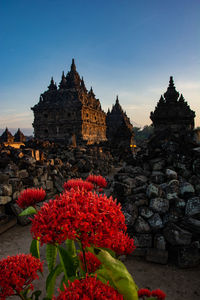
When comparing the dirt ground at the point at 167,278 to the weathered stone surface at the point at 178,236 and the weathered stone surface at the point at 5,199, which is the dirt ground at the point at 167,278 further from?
the weathered stone surface at the point at 5,199

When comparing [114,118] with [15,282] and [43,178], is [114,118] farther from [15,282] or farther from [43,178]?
[15,282]

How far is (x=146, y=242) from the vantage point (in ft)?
12.5

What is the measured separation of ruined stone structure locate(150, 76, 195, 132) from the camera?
9.37 meters

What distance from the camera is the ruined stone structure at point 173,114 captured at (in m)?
9.37

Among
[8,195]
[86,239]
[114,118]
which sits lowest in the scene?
[8,195]

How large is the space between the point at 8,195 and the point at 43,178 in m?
2.11

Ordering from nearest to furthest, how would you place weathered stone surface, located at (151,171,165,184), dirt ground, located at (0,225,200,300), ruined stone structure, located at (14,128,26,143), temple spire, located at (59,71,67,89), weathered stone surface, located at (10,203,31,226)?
dirt ground, located at (0,225,200,300), weathered stone surface, located at (151,171,165,184), weathered stone surface, located at (10,203,31,226), ruined stone structure, located at (14,128,26,143), temple spire, located at (59,71,67,89)

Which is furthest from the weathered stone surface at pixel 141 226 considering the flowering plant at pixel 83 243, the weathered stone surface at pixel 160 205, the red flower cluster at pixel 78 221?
the red flower cluster at pixel 78 221

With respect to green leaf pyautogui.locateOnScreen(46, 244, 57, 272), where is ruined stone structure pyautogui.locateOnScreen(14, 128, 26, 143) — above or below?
above

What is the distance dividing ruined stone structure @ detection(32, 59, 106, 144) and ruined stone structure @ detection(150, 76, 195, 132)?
25.7 m

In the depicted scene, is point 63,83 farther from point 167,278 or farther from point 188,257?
point 167,278

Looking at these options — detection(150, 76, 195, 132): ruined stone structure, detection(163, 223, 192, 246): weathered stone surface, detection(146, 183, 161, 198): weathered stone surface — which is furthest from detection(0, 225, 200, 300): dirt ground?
detection(150, 76, 195, 132): ruined stone structure

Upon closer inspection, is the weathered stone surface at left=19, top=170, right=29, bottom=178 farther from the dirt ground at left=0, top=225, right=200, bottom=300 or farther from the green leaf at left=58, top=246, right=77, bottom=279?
the green leaf at left=58, top=246, right=77, bottom=279

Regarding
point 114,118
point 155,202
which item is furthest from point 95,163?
point 114,118
